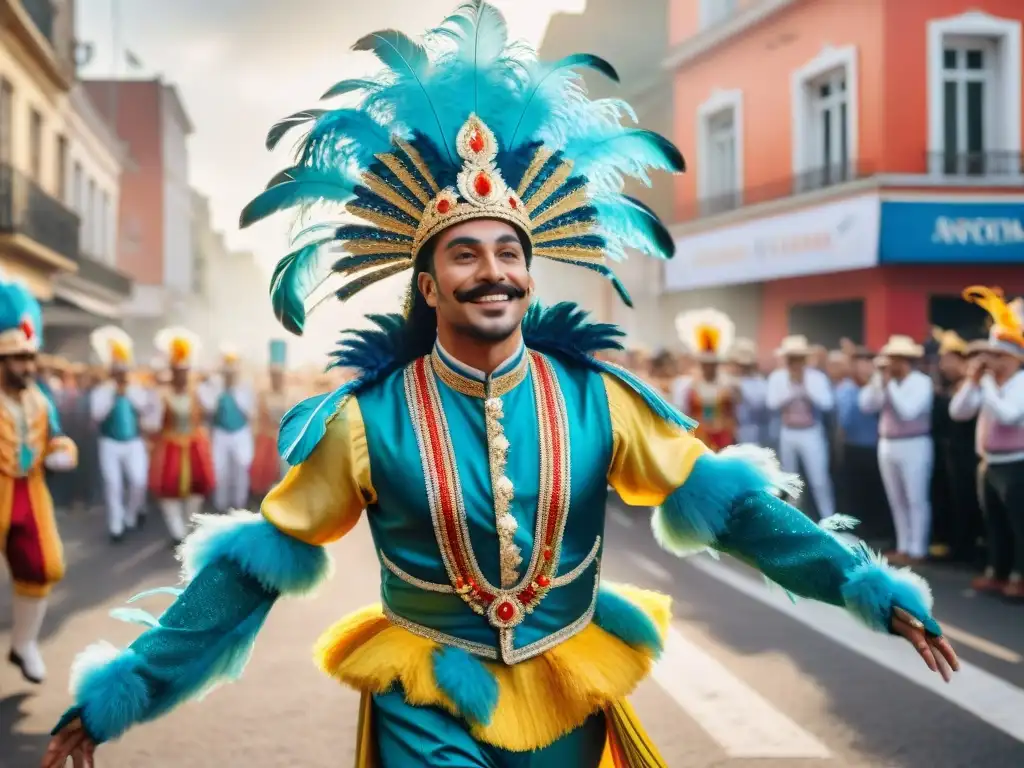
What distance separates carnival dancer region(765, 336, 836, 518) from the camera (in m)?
11.9

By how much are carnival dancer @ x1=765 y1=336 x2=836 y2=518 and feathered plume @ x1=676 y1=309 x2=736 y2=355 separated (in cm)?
106

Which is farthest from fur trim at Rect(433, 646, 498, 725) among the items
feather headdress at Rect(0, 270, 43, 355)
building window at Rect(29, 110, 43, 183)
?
building window at Rect(29, 110, 43, 183)

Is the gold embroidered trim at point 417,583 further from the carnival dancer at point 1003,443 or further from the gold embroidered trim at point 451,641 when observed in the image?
the carnival dancer at point 1003,443

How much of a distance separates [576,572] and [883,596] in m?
0.71

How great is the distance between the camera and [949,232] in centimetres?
1764

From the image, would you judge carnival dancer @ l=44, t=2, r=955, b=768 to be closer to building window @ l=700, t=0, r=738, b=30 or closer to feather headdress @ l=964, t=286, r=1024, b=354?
feather headdress @ l=964, t=286, r=1024, b=354

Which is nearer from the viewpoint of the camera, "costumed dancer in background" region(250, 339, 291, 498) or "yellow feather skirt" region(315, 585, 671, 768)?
"yellow feather skirt" region(315, 585, 671, 768)

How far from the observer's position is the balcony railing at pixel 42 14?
24089mm

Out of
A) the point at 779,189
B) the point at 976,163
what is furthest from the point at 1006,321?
the point at 779,189

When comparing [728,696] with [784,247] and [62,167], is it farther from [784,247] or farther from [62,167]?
[62,167]

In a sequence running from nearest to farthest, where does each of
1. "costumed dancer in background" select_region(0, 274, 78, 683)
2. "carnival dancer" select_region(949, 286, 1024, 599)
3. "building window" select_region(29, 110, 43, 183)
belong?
"costumed dancer in background" select_region(0, 274, 78, 683), "carnival dancer" select_region(949, 286, 1024, 599), "building window" select_region(29, 110, 43, 183)

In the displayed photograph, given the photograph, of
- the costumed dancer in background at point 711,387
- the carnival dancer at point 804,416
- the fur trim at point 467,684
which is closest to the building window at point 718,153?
the costumed dancer in background at point 711,387

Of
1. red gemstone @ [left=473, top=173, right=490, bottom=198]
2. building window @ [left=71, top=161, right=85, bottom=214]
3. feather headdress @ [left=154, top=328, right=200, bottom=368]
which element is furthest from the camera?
building window @ [left=71, top=161, right=85, bottom=214]

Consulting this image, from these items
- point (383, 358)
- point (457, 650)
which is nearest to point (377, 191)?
point (383, 358)
